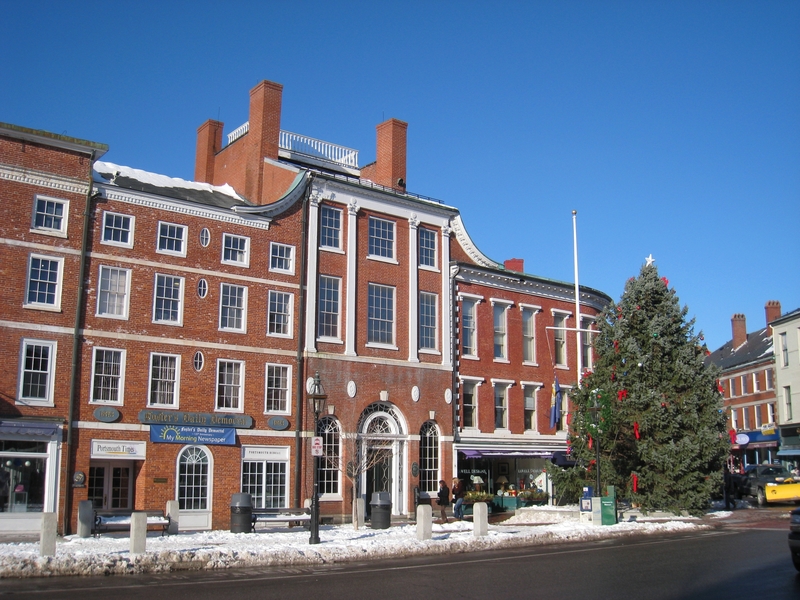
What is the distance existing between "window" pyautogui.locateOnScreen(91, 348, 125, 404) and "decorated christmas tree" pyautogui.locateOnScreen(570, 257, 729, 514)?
16.9 m

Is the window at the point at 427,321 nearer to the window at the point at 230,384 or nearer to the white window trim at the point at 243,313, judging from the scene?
the white window trim at the point at 243,313

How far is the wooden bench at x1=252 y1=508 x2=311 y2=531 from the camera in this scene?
2670cm

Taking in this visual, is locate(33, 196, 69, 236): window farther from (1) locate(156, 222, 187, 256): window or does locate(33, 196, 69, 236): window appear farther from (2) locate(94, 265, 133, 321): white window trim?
(1) locate(156, 222, 187, 256): window

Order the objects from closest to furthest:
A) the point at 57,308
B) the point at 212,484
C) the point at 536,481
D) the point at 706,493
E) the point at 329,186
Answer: the point at 57,308 → the point at 212,484 → the point at 706,493 → the point at 329,186 → the point at 536,481

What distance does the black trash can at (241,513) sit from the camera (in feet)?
80.2

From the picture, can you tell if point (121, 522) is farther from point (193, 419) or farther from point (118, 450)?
point (193, 419)

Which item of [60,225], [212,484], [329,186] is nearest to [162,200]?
[60,225]

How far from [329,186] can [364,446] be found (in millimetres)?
10695

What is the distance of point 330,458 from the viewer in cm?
3259

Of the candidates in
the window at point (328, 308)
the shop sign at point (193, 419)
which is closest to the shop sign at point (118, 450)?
the shop sign at point (193, 419)

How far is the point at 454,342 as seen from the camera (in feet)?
125

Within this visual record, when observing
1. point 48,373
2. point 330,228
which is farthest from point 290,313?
point 48,373

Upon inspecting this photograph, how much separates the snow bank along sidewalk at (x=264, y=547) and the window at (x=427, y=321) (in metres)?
10.1

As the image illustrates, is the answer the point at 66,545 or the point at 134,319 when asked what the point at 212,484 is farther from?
the point at 66,545
